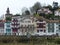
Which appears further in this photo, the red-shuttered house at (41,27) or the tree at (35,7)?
the tree at (35,7)

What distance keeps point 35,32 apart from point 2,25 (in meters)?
4.58

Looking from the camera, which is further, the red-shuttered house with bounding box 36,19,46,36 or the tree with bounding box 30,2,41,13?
the tree with bounding box 30,2,41,13

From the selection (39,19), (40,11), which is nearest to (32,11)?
(40,11)

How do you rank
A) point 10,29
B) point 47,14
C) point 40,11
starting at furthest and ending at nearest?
1. point 40,11
2. point 47,14
3. point 10,29

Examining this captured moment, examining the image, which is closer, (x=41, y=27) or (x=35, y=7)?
(x=41, y=27)

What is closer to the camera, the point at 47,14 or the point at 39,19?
the point at 39,19

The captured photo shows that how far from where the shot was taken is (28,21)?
3173 cm

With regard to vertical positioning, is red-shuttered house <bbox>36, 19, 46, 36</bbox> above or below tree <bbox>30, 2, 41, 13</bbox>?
below

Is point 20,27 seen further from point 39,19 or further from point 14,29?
point 39,19

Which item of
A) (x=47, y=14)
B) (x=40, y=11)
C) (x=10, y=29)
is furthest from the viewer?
(x=40, y=11)

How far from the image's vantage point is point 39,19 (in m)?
32.2

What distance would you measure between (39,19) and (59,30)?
10.5 feet

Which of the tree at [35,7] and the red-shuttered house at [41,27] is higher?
the tree at [35,7]

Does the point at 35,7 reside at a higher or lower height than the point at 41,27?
higher
